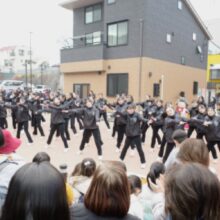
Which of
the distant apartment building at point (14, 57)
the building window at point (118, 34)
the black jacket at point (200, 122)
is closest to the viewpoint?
the black jacket at point (200, 122)

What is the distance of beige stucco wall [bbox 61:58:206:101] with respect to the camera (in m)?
17.5

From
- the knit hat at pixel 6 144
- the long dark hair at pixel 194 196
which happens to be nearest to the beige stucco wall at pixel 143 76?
the knit hat at pixel 6 144

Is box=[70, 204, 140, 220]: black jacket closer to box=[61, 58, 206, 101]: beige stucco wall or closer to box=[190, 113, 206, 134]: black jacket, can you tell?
box=[190, 113, 206, 134]: black jacket

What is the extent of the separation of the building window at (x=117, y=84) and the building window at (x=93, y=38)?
283 centimetres

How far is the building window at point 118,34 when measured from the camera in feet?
59.4

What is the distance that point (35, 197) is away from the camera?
4.63 ft

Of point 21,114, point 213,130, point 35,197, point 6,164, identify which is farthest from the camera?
point 21,114

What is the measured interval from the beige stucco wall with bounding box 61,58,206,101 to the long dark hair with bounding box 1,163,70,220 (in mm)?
16106

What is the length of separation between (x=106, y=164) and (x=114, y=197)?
262mm

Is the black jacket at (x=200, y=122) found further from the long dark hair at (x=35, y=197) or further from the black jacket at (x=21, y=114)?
the long dark hair at (x=35, y=197)

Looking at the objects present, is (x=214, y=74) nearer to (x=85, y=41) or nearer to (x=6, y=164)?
(x=85, y=41)

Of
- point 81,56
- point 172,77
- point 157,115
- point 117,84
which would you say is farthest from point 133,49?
point 157,115

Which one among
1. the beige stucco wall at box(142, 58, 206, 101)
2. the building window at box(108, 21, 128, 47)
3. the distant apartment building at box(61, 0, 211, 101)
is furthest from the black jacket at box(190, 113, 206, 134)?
the building window at box(108, 21, 128, 47)

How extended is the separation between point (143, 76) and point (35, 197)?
16316 mm
